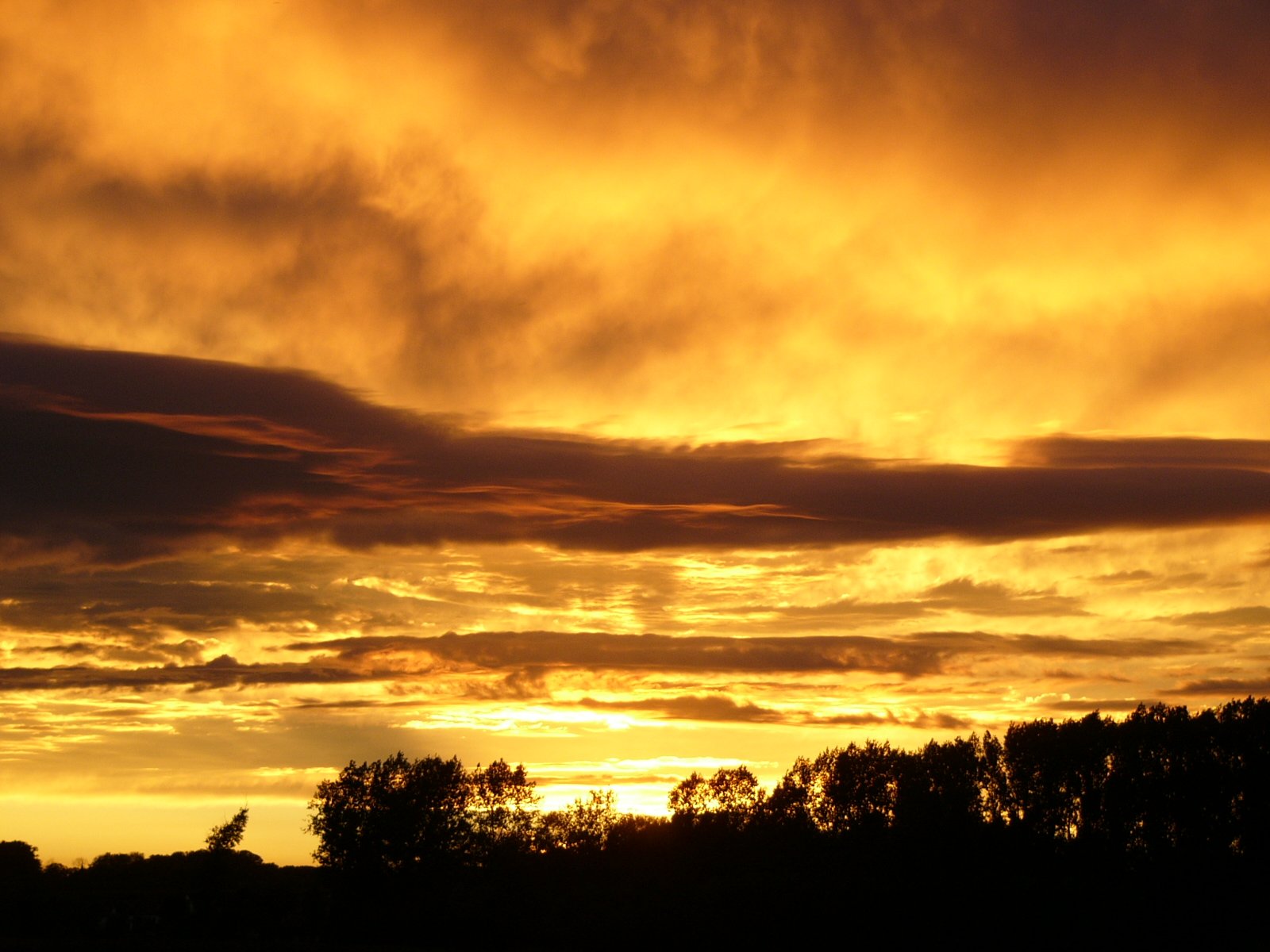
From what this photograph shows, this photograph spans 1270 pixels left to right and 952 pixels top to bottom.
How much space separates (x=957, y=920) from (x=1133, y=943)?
36.5 ft

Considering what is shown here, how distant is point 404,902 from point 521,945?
2212cm

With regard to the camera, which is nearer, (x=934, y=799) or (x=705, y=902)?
(x=705, y=902)

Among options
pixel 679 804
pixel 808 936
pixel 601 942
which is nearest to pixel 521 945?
pixel 601 942

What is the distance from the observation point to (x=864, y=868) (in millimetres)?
88000

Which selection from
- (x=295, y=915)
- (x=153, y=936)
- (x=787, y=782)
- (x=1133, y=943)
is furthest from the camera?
(x=787, y=782)

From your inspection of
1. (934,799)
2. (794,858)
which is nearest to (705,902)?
(794,858)

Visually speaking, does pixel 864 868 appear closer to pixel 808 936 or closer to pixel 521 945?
pixel 808 936

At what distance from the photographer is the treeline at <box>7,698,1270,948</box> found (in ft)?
266

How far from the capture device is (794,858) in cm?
9300

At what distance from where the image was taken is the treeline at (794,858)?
Answer: 80.9 meters

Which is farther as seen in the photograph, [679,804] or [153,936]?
[679,804]

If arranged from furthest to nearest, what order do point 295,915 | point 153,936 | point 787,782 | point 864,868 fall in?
point 787,782, point 295,915, point 153,936, point 864,868

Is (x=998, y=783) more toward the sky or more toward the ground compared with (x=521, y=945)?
more toward the sky

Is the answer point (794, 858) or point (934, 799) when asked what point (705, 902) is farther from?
point (934, 799)
